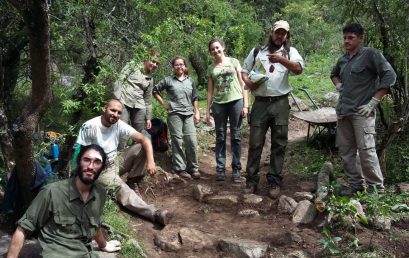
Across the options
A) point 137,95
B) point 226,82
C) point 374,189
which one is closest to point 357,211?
point 374,189

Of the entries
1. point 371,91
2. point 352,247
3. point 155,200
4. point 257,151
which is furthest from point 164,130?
point 352,247

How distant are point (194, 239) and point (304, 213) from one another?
1.20 metres

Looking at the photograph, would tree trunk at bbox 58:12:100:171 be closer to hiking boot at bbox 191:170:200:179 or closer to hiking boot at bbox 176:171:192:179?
hiking boot at bbox 176:171:192:179

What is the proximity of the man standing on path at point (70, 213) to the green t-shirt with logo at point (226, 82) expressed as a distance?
2.69 metres

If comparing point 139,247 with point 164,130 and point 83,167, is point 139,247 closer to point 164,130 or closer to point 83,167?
point 83,167

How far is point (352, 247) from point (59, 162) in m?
3.50

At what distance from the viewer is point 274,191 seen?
5324 millimetres

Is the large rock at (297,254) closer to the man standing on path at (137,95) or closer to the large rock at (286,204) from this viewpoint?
the large rock at (286,204)

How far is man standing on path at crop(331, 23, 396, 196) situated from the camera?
14.9 ft

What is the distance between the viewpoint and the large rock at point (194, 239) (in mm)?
4375

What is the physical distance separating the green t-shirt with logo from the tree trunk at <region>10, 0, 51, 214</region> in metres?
2.65

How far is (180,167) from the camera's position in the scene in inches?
250

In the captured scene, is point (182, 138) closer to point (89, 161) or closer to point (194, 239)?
point (194, 239)

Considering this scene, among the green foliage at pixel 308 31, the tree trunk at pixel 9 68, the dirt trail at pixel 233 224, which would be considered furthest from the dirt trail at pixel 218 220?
the green foliage at pixel 308 31
